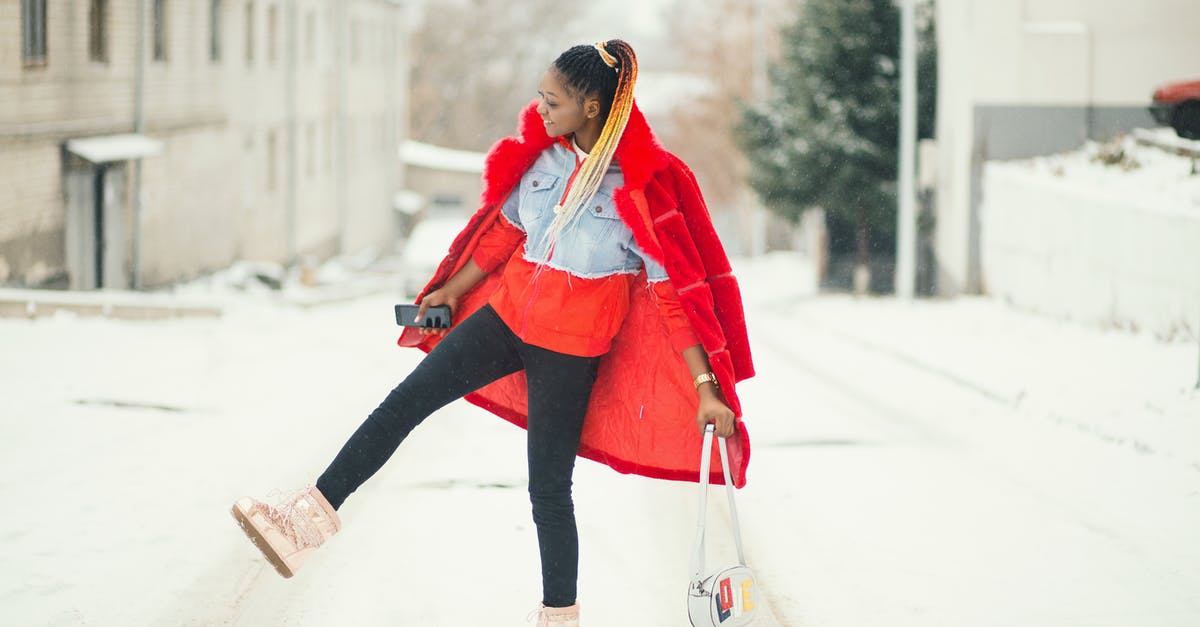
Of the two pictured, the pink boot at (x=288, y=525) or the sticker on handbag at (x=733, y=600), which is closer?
the pink boot at (x=288, y=525)

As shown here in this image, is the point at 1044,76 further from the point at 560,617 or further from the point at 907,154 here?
the point at 560,617

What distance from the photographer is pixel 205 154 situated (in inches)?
1023

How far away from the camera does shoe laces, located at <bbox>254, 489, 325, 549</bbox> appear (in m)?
4.09

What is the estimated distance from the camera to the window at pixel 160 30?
2344 cm

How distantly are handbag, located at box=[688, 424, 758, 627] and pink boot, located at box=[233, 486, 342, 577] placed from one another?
1066 mm

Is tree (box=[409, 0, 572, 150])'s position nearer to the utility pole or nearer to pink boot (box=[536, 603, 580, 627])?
the utility pole

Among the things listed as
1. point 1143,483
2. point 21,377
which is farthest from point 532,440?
point 21,377

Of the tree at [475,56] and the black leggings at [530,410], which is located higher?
the tree at [475,56]

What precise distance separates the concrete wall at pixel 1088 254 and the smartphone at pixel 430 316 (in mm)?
8610

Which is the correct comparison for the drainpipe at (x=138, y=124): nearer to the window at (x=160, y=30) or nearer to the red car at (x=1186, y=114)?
the window at (x=160, y=30)

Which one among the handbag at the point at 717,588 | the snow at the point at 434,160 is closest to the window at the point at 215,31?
the handbag at the point at 717,588

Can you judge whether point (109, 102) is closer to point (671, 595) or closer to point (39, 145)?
point (39, 145)

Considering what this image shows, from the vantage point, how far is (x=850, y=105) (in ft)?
80.1

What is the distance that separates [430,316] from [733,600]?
4.21ft
